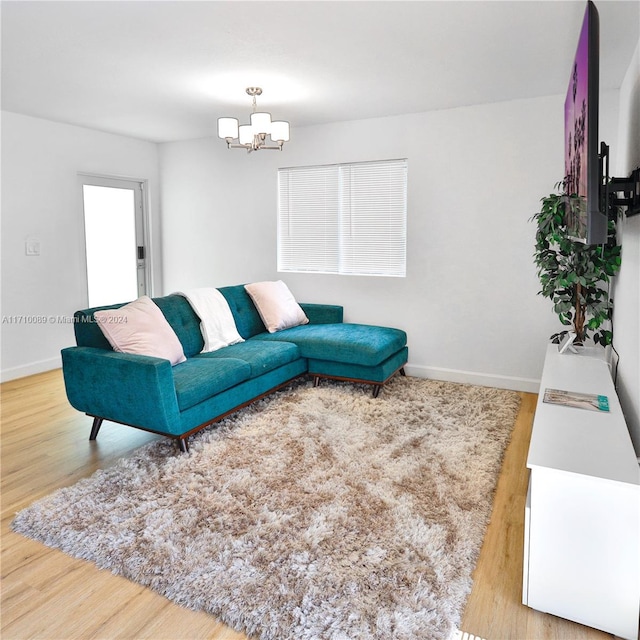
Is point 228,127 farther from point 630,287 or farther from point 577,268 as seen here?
point 630,287

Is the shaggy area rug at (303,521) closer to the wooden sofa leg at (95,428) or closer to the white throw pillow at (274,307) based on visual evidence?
the wooden sofa leg at (95,428)

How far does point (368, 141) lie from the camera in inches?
184

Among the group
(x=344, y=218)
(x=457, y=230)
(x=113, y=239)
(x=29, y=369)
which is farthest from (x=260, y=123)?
(x=29, y=369)

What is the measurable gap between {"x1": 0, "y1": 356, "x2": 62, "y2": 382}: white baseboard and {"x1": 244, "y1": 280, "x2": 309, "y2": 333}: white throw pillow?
7.11 ft

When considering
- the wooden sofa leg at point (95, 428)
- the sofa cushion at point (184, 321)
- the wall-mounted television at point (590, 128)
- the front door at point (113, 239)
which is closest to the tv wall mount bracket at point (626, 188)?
the wall-mounted television at point (590, 128)

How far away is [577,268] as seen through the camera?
3.09 metres

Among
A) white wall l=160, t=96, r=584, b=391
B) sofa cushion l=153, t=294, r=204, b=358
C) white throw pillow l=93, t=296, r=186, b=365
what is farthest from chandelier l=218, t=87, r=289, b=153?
white throw pillow l=93, t=296, r=186, b=365

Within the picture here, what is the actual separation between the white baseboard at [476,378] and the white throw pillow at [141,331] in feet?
7.57

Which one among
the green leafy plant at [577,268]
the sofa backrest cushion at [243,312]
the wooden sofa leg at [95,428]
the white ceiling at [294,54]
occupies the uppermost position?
the white ceiling at [294,54]

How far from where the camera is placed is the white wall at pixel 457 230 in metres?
4.07

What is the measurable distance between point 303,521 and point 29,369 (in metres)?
3.74

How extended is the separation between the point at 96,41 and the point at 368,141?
2547 mm

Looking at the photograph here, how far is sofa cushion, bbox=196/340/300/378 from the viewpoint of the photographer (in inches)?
142

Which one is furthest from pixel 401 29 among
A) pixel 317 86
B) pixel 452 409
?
pixel 452 409
